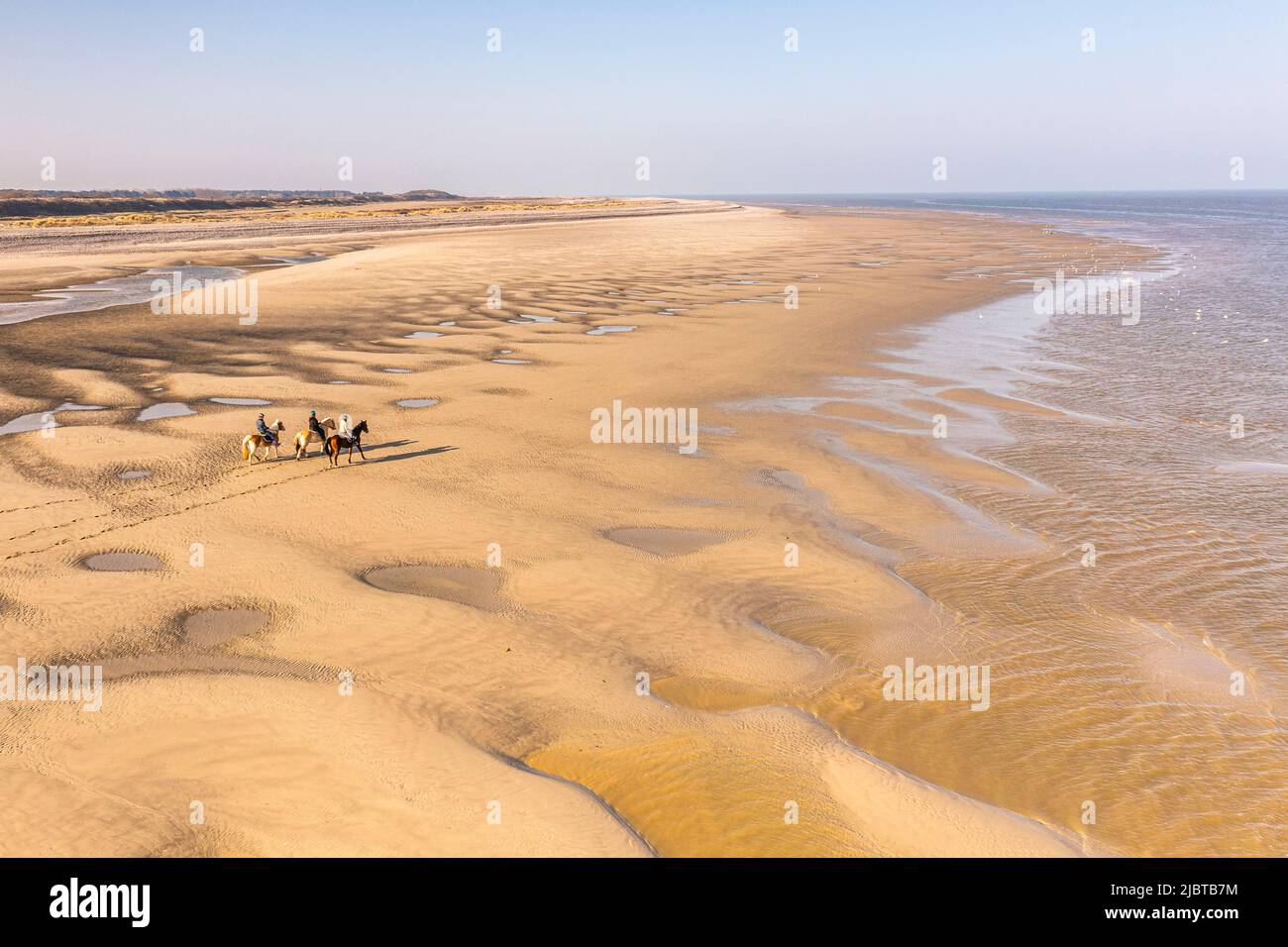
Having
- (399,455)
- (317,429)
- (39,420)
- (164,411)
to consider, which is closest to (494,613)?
(399,455)

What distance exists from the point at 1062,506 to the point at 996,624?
14.7 ft

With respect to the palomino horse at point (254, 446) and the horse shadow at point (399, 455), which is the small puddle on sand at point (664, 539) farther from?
the palomino horse at point (254, 446)

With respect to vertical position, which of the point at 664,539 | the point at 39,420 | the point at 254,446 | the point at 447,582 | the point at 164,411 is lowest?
the point at 447,582

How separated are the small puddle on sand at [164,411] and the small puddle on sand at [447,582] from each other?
9631 millimetres

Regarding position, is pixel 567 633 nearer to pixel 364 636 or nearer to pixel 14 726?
pixel 364 636

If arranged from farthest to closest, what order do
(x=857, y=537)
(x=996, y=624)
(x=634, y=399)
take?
1. (x=634, y=399)
2. (x=857, y=537)
3. (x=996, y=624)

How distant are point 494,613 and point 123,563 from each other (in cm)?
529

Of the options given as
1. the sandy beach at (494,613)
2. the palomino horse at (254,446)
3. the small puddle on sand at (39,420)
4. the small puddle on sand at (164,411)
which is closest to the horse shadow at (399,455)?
the sandy beach at (494,613)

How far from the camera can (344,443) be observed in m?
14.4

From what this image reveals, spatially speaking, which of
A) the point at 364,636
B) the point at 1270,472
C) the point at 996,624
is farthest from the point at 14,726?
the point at 1270,472

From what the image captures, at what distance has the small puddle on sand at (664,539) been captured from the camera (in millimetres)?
11422

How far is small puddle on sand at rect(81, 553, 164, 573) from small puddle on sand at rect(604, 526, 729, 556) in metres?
6.21

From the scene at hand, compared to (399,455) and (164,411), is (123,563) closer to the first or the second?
(399,455)

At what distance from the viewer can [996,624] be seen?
9.49 m
